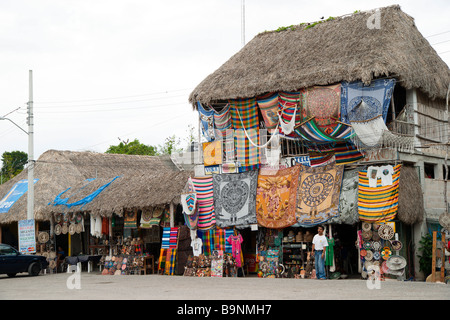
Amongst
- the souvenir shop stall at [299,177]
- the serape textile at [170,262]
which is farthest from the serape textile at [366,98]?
the serape textile at [170,262]

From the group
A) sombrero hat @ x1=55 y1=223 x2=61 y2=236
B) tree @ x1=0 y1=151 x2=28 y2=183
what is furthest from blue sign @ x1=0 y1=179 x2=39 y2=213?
tree @ x1=0 y1=151 x2=28 y2=183

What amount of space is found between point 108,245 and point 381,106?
43.0 ft

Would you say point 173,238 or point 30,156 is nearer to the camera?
point 173,238

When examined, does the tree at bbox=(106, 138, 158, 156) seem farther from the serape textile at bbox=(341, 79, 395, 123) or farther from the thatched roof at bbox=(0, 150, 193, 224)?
the serape textile at bbox=(341, 79, 395, 123)

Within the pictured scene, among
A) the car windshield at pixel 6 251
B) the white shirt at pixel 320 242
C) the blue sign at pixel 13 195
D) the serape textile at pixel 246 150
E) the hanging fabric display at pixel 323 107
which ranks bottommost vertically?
the car windshield at pixel 6 251

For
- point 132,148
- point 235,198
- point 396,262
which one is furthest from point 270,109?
point 132,148

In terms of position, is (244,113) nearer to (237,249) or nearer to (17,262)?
(237,249)

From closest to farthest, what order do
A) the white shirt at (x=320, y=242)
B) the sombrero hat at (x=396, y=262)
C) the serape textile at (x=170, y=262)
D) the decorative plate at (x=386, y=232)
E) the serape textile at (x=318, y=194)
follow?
the sombrero hat at (x=396, y=262), the decorative plate at (x=386, y=232), the white shirt at (x=320, y=242), the serape textile at (x=318, y=194), the serape textile at (x=170, y=262)

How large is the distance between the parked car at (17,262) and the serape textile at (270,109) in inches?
436

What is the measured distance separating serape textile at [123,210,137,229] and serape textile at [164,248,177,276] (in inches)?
101

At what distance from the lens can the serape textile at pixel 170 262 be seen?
22750 mm

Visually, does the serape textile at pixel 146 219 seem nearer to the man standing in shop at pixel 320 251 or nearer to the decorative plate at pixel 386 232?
the man standing in shop at pixel 320 251

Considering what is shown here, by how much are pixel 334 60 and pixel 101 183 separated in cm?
1256

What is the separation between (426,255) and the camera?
18672mm
